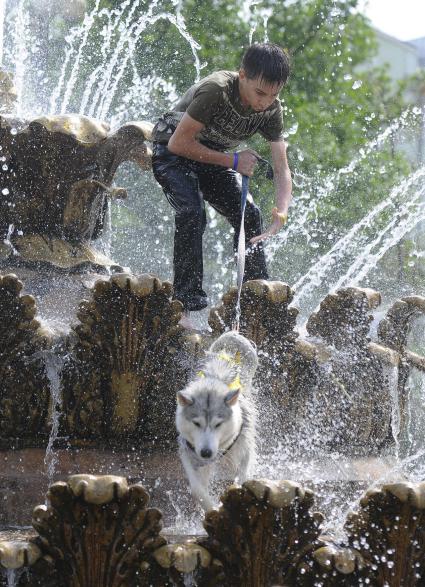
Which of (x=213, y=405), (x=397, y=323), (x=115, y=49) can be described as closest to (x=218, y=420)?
(x=213, y=405)

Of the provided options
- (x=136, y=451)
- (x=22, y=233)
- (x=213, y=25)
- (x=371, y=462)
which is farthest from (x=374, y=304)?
(x=213, y=25)

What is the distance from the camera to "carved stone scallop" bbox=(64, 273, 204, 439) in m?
4.78

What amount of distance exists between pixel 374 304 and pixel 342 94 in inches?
538

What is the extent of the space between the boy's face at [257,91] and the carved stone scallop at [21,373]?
1527mm

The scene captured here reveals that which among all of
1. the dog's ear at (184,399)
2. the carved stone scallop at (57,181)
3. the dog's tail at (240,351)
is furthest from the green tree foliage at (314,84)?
the dog's ear at (184,399)

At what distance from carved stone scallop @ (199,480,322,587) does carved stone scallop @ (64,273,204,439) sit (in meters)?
1.29

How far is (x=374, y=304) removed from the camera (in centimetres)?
548

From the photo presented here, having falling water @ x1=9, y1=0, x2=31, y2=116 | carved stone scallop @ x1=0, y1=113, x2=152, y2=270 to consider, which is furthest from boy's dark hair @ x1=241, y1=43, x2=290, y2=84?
falling water @ x1=9, y1=0, x2=31, y2=116

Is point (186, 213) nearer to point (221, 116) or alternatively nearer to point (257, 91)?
Answer: point (221, 116)

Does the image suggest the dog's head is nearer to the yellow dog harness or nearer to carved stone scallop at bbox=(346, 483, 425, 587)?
the yellow dog harness

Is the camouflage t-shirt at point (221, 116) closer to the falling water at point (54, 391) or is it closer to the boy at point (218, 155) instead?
the boy at point (218, 155)

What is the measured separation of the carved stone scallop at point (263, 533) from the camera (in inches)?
141

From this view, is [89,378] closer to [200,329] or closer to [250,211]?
[200,329]

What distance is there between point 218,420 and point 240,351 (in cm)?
50
